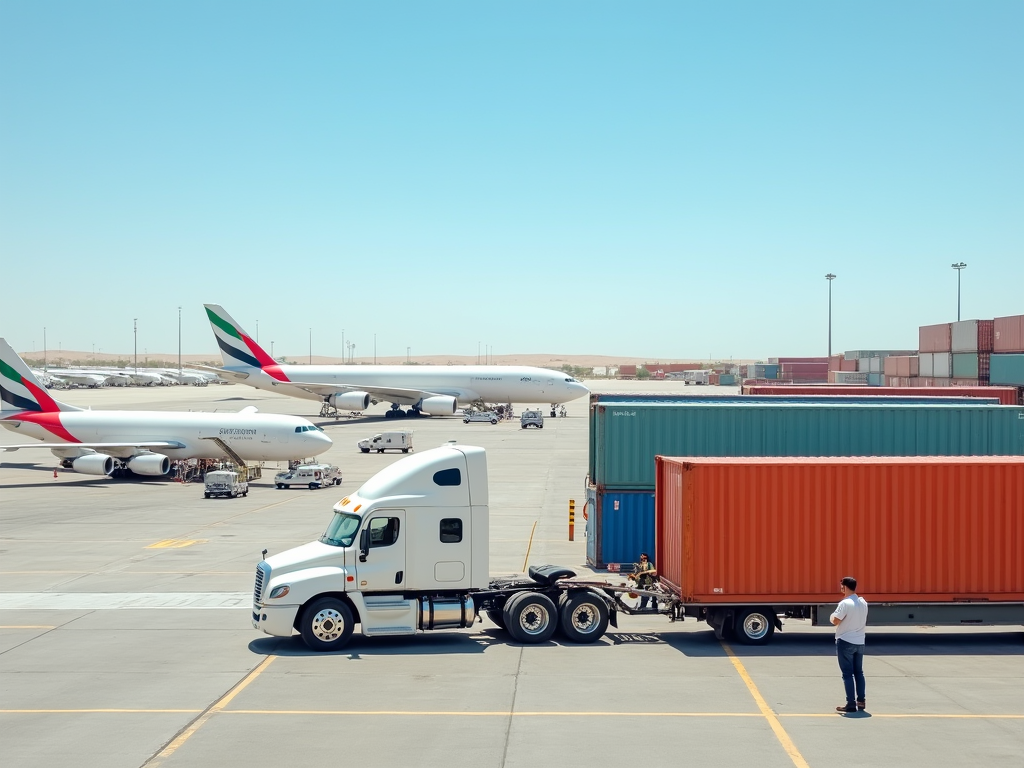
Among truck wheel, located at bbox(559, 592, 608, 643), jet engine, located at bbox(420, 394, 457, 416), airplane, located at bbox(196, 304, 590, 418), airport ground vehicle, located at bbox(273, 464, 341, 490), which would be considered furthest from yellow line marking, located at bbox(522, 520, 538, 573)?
airplane, located at bbox(196, 304, 590, 418)

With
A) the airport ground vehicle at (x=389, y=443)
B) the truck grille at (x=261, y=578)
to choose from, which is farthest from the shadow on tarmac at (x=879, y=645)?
the airport ground vehicle at (x=389, y=443)

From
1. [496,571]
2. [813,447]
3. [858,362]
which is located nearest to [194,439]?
[496,571]

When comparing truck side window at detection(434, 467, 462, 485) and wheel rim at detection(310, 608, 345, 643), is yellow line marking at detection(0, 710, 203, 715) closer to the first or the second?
wheel rim at detection(310, 608, 345, 643)

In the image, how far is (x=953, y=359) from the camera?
68.6 meters

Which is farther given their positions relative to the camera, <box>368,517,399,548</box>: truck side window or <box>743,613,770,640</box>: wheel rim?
<box>743,613,770,640</box>: wheel rim

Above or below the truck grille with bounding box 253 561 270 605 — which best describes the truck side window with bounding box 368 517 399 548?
above

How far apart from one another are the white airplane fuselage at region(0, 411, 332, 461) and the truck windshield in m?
30.9

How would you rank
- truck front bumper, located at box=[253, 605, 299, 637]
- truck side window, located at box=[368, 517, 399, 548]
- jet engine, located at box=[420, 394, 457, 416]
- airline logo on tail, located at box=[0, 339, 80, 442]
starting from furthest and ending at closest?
jet engine, located at box=[420, 394, 457, 416], airline logo on tail, located at box=[0, 339, 80, 442], truck side window, located at box=[368, 517, 399, 548], truck front bumper, located at box=[253, 605, 299, 637]

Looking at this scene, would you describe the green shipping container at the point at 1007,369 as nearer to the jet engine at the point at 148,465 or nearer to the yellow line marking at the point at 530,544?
the yellow line marking at the point at 530,544

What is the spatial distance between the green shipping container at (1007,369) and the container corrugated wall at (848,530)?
1702 inches

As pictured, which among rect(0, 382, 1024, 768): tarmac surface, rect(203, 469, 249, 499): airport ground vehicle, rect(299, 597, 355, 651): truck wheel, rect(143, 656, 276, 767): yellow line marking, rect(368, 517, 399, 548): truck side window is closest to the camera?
rect(143, 656, 276, 767): yellow line marking

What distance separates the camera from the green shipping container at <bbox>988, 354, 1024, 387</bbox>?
57019mm

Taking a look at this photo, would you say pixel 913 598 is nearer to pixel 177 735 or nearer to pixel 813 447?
pixel 813 447

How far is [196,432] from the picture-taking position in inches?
1976
